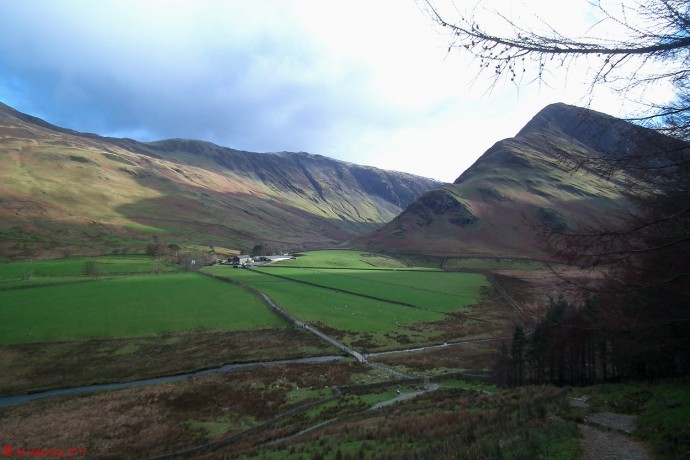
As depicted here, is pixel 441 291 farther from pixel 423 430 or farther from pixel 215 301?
pixel 423 430

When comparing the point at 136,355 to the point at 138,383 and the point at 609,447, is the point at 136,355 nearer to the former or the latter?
the point at 138,383

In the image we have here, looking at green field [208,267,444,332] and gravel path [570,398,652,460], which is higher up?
gravel path [570,398,652,460]

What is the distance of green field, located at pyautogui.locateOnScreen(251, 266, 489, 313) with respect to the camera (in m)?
78.3

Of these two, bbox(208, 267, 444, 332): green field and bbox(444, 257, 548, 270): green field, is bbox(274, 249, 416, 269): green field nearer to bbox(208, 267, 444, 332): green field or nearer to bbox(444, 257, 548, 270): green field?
bbox(444, 257, 548, 270): green field

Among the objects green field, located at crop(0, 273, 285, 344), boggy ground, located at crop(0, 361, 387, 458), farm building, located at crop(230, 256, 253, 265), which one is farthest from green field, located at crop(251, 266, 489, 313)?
boggy ground, located at crop(0, 361, 387, 458)

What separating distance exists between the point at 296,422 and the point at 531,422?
19.3 m

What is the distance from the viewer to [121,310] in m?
61.8

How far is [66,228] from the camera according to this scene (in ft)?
482

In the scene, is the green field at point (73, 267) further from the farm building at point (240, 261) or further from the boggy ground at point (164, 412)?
the boggy ground at point (164, 412)

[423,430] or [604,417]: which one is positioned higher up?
[604,417]

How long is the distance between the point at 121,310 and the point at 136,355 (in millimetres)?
19503

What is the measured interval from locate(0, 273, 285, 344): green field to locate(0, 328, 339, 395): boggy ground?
290cm

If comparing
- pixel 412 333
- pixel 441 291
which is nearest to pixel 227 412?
pixel 412 333

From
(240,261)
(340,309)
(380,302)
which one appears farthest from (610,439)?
(240,261)
